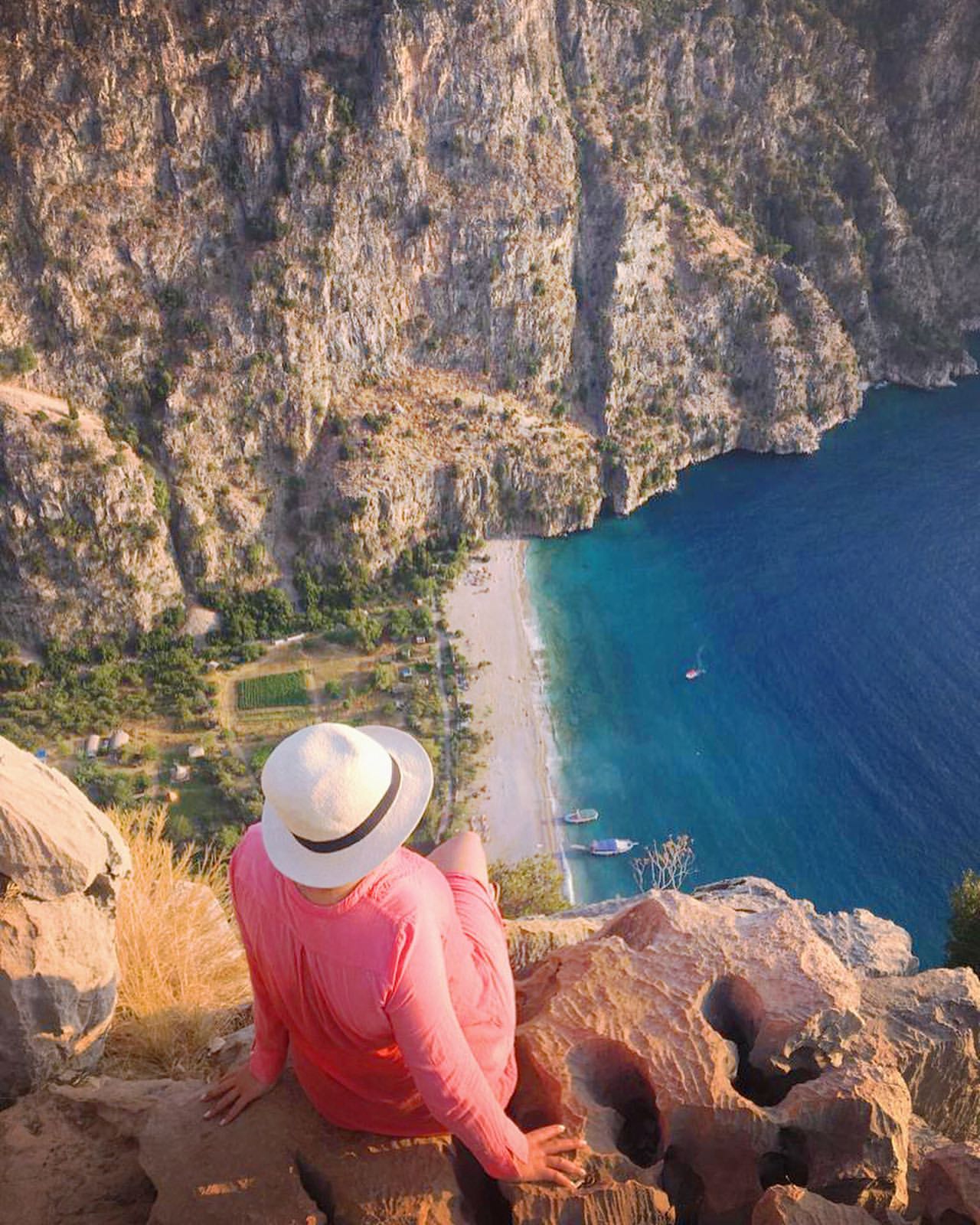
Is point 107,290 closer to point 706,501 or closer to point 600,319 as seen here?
point 600,319

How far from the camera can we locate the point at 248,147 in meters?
37.5

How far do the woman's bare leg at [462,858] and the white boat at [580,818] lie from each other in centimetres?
2590

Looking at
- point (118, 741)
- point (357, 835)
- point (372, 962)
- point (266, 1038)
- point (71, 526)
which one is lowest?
point (118, 741)

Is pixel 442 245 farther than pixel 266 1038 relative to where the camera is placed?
Yes

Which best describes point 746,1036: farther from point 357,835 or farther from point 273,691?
point 273,691

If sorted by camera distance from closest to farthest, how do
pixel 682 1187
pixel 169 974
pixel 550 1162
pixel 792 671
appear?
pixel 550 1162
pixel 682 1187
pixel 169 974
pixel 792 671

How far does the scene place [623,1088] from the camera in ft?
14.4

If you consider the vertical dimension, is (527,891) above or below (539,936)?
below

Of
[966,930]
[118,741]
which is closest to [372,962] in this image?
[966,930]

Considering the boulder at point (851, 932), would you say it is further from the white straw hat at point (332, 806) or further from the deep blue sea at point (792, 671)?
the deep blue sea at point (792, 671)

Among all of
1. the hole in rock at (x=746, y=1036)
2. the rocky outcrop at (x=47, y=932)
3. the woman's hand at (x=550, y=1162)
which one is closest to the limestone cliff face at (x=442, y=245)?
the rocky outcrop at (x=47, y=932)

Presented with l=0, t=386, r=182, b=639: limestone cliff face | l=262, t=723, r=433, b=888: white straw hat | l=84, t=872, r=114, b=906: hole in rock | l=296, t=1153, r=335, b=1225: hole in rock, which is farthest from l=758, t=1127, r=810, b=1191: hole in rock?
l=0, t=386, r=182, b=639: limestone cliff face

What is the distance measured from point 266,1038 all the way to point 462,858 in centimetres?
124

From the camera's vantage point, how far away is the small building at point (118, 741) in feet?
103
